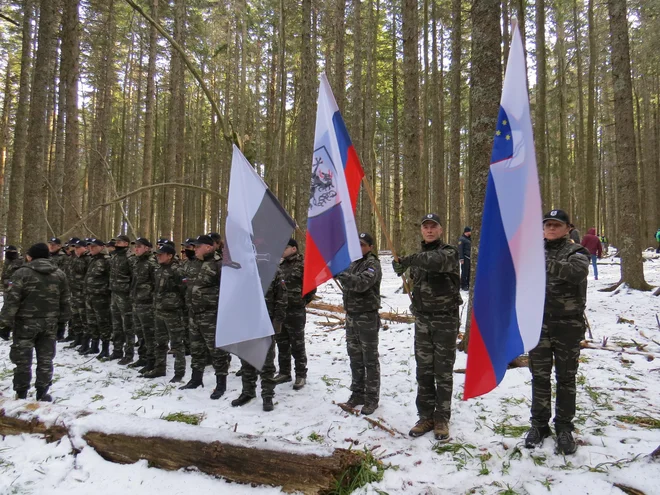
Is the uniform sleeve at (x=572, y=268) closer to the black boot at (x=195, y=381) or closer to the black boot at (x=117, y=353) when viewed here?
the black boot at (x=195, y=381)

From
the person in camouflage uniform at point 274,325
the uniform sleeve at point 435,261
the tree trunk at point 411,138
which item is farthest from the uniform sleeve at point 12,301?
the tree trunk at point 411,138

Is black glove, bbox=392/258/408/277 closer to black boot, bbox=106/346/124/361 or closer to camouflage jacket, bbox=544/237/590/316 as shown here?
camouflage jacket, bbox=544/237/590/316

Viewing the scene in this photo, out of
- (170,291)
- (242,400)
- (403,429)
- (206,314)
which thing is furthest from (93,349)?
(403,429)

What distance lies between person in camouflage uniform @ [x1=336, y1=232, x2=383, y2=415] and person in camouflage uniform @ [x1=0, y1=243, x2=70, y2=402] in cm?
413

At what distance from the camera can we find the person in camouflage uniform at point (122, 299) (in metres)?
7.56

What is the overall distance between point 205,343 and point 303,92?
860cm

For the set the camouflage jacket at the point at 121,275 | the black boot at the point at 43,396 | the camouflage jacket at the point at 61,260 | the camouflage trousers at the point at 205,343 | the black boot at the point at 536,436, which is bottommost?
the black boot at the point at 43,396

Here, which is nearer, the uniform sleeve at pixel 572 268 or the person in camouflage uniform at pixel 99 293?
the uniform sleeve at pixel 572 268

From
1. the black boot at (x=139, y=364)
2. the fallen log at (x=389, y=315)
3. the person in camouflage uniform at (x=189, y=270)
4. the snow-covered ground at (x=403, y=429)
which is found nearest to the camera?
the snow-covered ground at (x=403, y=429)

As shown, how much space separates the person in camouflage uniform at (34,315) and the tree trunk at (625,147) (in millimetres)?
11915

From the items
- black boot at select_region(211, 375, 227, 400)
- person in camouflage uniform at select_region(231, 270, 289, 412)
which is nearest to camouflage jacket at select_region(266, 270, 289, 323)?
person in camouflage uniform at select_region(231, 270, 289, 412)

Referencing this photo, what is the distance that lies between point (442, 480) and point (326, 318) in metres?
6.93

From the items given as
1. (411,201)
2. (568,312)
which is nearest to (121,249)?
(411,201)

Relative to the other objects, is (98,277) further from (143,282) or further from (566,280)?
(566,280)
